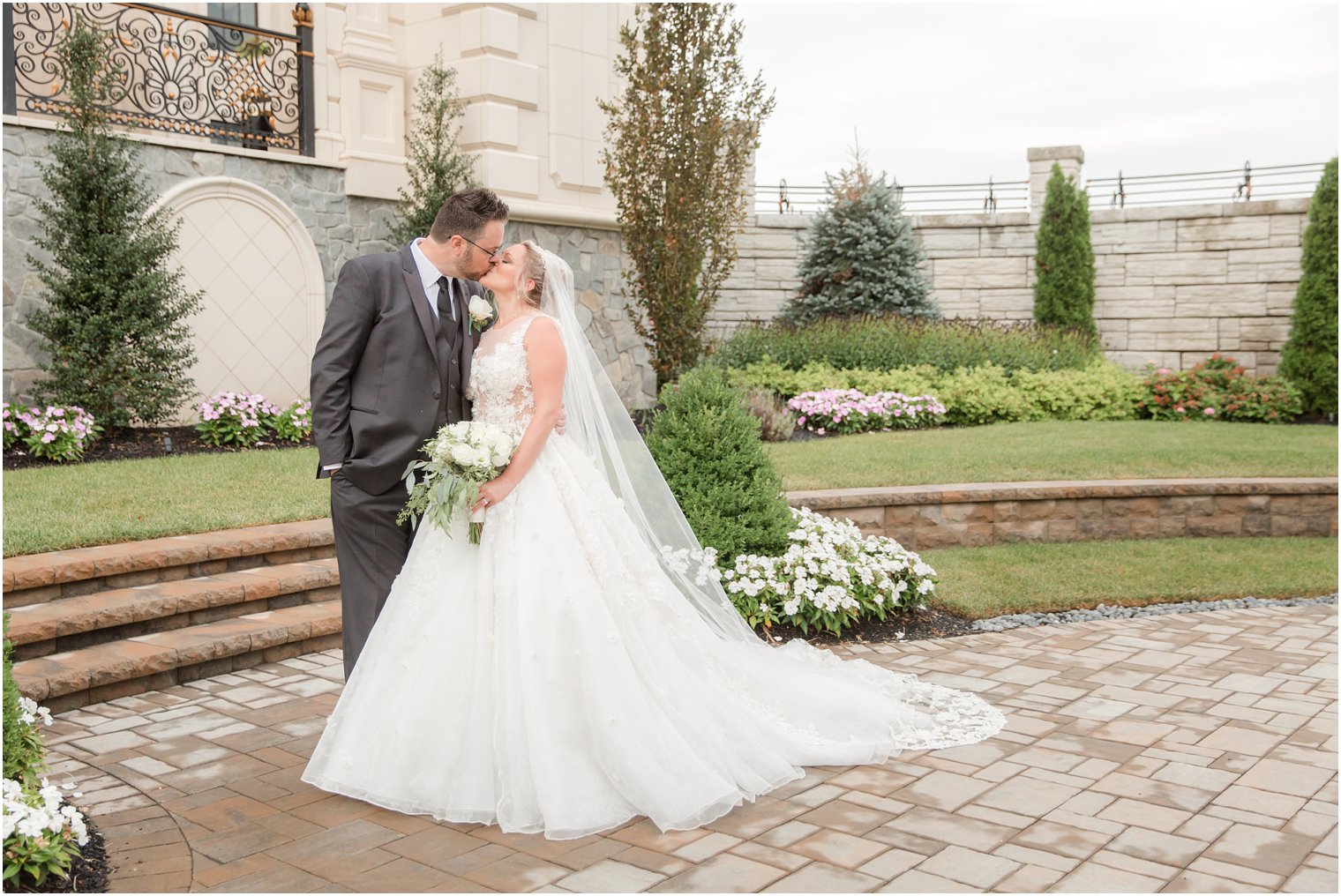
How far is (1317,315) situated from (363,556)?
52.3 ft

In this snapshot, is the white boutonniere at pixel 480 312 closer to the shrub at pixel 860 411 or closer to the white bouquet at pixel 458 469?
the white bouquet at pixel 458 469

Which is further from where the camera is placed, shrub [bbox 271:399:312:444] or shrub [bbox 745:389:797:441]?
shrub [bbox 745:389:797:441]

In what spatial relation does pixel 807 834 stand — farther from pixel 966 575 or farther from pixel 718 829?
pixel 966 575

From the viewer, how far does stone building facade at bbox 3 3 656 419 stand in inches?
414

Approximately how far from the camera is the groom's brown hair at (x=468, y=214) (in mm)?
4305

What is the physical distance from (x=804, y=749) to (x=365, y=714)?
1.70m

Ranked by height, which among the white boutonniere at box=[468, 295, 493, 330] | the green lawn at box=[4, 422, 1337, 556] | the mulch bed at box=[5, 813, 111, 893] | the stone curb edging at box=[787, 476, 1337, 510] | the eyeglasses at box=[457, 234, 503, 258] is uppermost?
the eyeglasses at box=[457, 234, 503, 258]

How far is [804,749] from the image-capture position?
4359 mm

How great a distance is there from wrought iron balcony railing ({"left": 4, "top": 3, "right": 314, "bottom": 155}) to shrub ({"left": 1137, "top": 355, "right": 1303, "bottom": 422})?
1178cm

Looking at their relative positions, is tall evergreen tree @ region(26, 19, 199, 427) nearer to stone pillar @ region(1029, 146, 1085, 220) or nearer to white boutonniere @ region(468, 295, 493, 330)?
white boutonniere @ region(468, 295, 493, 330)

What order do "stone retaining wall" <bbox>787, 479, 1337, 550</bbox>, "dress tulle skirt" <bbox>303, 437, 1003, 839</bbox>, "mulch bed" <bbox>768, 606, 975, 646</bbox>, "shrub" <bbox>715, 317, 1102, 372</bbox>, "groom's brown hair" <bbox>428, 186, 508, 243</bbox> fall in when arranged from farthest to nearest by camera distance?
"shrub" <bbox>715, 317, 1102, 372</bbox>
"stone retaining wall" <bbox>787, 479, 1337, 550</bbox>
"mulch bed" <bbox>768, 606, 975, 646</bbox>
"groom's brown hair" <bbox>428, 186, 508, 243</bbox>
"dress tulle skirt" <bbox>303, 437, 1003, 839</bbox>

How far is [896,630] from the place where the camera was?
668 centimetres

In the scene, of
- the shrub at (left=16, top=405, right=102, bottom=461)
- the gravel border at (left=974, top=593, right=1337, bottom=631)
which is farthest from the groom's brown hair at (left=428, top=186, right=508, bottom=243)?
the shrub at (left=16, top=405, right=102, bottom=461)

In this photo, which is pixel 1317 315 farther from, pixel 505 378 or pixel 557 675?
pixel 557 675
